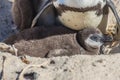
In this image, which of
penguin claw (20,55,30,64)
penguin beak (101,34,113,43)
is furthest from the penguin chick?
penguin claw (20,55,30,64)

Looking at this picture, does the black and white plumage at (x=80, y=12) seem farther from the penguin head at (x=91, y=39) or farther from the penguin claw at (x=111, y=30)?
the penguin claw at (x=111, y=30)

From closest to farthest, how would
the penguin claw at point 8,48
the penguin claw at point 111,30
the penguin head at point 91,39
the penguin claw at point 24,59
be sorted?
the penguin claw at point 24,59
the penguin claw at point 8,48
the penguin head at point 91,39
the penguin claw at point 111,30

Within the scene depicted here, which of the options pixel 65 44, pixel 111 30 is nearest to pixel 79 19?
pixel 65 44

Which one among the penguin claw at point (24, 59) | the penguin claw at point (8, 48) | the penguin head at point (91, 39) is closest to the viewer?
the penguin claw at point (24, 59)

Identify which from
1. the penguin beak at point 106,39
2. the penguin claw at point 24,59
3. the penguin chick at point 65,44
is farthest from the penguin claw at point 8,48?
the penguin beak at point 106,39

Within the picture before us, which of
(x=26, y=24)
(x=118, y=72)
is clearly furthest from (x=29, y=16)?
(x=118, y=72)

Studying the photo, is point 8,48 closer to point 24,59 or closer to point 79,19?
point 24,59
